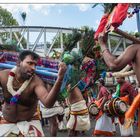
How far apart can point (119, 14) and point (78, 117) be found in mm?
3313

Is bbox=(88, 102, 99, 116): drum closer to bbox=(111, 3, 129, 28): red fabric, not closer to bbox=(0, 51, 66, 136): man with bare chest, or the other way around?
bbox=(0, 51, 66, 136): man with bare chest

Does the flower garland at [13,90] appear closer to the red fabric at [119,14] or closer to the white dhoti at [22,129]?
the white dhoti at [22,129]

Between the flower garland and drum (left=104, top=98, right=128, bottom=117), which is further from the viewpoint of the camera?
drum (left=104, top=98, right=128, bottom=117)

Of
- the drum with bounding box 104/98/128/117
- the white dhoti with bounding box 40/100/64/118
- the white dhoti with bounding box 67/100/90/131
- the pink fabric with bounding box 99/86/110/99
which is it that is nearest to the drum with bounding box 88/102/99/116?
the pink fabric with bounding box 99/86/110/99

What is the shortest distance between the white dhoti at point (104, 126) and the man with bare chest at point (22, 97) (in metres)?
3.16

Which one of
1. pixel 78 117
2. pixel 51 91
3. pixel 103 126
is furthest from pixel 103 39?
pixel 103 126

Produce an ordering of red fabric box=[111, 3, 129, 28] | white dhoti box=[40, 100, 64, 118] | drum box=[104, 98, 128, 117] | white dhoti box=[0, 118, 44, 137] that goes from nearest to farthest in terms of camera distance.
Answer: red fabric box=[111, 3, 129, 28] → white dhoti box=[0, 118, 44, 137] → drum box=[104, 98, 128, 117] → white dhoti box=[40, 100, 64, 118]

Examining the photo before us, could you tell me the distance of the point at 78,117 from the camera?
6.39m

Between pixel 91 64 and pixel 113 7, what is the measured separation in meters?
2.61

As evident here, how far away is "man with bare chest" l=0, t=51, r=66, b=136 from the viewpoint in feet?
12.3

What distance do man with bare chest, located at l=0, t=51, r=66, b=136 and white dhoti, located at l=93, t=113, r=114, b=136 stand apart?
125 inches

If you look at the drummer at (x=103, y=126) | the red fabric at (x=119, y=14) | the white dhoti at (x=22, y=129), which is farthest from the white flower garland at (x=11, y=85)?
the drummer at (x=103, y=126)

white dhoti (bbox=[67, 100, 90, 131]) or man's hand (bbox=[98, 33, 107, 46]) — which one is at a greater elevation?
man's hand (bbox=[98, 33, 107, 46])

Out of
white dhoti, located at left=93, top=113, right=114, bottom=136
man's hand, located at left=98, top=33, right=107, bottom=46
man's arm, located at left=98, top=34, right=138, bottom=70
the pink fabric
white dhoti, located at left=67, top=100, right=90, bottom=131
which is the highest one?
man's hand, located at left=98, top=33, right=107, bottom=46
